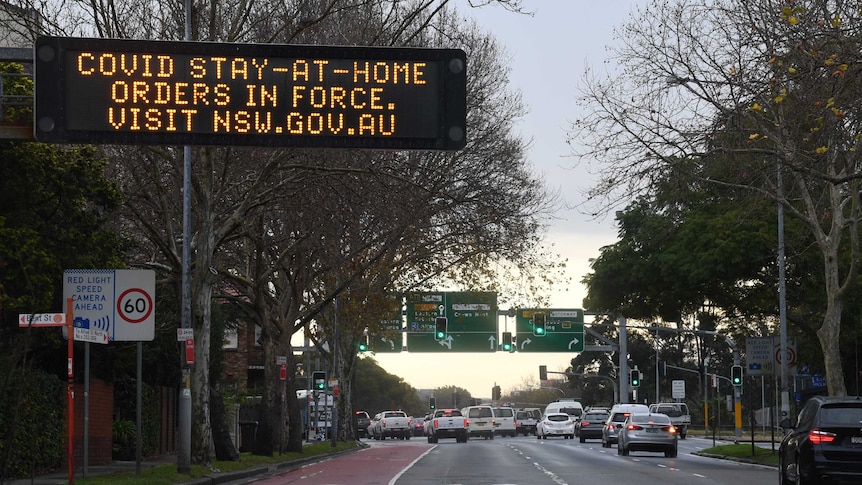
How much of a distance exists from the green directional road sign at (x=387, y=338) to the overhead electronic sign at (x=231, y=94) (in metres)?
44.1

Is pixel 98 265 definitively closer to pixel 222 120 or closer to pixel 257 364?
pixel 222 120

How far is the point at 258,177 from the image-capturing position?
2988 cm

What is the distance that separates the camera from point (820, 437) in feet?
64.3

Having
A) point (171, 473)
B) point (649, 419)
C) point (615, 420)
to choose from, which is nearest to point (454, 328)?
point (615, 420)

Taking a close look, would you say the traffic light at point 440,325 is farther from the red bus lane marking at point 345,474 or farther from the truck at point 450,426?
the red bus lane marking at point 345,474

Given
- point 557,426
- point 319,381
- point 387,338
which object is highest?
point 387,338

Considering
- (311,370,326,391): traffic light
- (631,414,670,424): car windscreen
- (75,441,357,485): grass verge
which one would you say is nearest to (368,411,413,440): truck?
(311,370,326,391): traffic light

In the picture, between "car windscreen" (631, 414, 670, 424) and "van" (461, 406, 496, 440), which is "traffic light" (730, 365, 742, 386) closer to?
"car windscreen" (631, 414, 670, 424)

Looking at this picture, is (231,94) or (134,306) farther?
(134,306)

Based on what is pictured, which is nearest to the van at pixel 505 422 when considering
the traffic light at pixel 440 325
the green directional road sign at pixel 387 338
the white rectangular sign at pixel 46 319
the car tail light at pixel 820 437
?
the green directional road sign at pixel 387 338

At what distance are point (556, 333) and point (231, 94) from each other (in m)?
59.3

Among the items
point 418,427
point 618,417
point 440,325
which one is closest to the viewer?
point 618,417

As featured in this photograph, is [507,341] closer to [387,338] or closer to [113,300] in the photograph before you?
[387,338]

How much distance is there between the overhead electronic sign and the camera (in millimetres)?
15164
